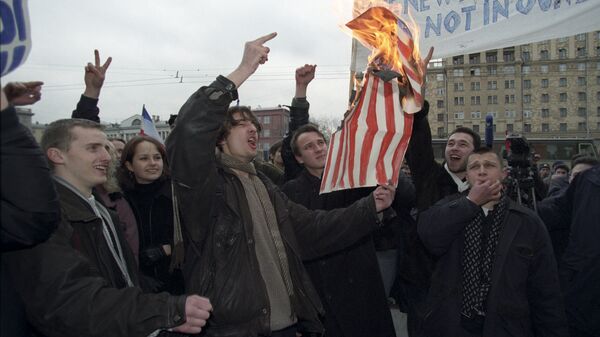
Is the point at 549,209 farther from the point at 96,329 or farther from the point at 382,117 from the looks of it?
the point at 96,329

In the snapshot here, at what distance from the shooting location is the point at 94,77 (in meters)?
3.66

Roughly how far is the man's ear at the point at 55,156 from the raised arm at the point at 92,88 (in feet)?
3.94

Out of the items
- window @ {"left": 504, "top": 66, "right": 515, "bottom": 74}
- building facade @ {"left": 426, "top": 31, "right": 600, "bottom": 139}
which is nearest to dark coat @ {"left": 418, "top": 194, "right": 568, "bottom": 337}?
building facade @ {"left": 426, "top": 31, "right": 600, "bottom": 139}

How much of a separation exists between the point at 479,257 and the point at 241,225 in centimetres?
155

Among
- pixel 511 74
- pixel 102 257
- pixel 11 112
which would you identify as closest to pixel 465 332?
pixel 102 257

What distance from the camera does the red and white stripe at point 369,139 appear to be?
10.2 ft

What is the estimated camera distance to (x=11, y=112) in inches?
61.8

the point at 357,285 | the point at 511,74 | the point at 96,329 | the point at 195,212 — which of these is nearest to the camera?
the point at 96,329

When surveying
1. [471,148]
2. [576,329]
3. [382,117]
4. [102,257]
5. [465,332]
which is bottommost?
[576,329]

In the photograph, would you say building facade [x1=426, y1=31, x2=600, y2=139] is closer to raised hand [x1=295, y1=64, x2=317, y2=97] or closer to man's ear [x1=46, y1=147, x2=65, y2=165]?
raised hand [x1=295, y1=64, x2=317, y2=97]

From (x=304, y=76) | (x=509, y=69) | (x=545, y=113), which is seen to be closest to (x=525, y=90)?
(x=509, y=69)

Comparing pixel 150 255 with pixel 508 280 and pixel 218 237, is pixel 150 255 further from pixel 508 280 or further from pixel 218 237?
pixel 508 280

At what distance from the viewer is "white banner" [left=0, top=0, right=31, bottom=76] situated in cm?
165

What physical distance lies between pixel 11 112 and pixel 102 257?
0.87 metres
